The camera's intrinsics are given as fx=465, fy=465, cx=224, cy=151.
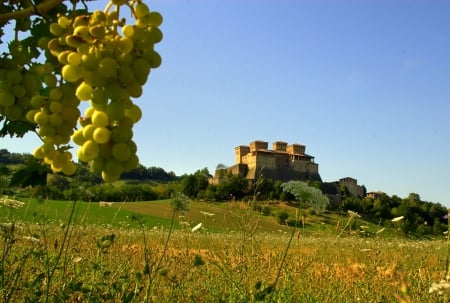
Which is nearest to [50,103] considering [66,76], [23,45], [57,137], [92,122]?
[57,137]

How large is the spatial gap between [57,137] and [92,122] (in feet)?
0.79

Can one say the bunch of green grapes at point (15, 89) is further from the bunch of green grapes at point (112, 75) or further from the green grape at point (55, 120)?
the bunch of green grapes at point (112, 75)

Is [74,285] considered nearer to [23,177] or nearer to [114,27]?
[23,177]

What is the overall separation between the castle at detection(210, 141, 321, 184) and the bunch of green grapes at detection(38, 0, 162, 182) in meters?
95.3

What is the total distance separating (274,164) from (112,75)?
339 feet

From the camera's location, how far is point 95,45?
1.02 m

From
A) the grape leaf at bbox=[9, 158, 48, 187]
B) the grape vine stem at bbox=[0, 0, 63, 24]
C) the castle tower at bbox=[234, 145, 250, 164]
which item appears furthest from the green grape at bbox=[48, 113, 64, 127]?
the castle tower at bbox=[234, 145, 250, 164]

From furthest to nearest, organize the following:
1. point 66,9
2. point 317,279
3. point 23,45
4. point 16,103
Result: point 317,279 → point 66,9 → point 23,45 → point 16,103

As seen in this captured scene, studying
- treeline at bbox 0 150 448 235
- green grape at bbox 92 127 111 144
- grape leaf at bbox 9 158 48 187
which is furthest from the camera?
treeline at bbox 0 150 448 235

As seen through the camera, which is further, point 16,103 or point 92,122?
point 16,103

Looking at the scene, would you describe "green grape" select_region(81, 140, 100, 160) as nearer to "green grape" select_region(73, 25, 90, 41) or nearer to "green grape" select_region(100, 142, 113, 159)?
"green grape" select_region(100, 142, 113, 159)

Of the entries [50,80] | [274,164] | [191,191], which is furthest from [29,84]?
[274,164]

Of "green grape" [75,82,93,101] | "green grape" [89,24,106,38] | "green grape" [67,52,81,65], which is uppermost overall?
"green grape" [89,24,106,38]

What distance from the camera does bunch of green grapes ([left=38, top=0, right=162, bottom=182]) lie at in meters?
0.98
